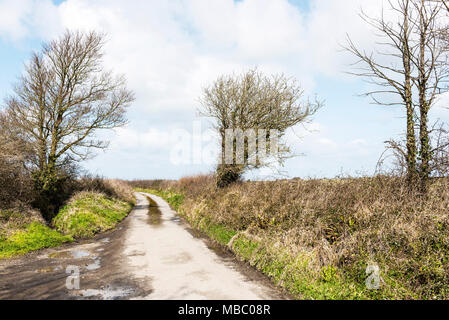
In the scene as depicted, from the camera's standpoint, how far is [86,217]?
1498 cm

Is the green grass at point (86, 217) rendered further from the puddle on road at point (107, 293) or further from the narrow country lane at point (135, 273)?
the puddle on road at point (107, 293)

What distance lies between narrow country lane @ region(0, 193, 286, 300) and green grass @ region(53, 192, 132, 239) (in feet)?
6.03

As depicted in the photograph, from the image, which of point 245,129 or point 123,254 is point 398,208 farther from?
point 245,129

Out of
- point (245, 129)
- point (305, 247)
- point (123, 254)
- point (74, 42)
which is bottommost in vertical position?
point (123, 254)

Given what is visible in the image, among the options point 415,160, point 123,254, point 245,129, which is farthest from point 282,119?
point 123,254

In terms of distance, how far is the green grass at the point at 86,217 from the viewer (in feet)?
45.7

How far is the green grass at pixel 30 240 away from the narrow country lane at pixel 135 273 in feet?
1.78

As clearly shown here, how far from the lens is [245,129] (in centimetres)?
2020

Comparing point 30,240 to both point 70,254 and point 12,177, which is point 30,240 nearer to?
point 70,254

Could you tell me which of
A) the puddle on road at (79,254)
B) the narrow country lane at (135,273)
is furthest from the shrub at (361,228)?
the puddle on road at (79,254)

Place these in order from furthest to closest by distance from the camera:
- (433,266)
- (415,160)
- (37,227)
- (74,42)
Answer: (74,42)
(37,227)
(415,160)
(433,266)

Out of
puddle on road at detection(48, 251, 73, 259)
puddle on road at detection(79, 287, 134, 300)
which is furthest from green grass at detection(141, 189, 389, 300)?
puddle on road at detection(48, 251, 73, 259)
